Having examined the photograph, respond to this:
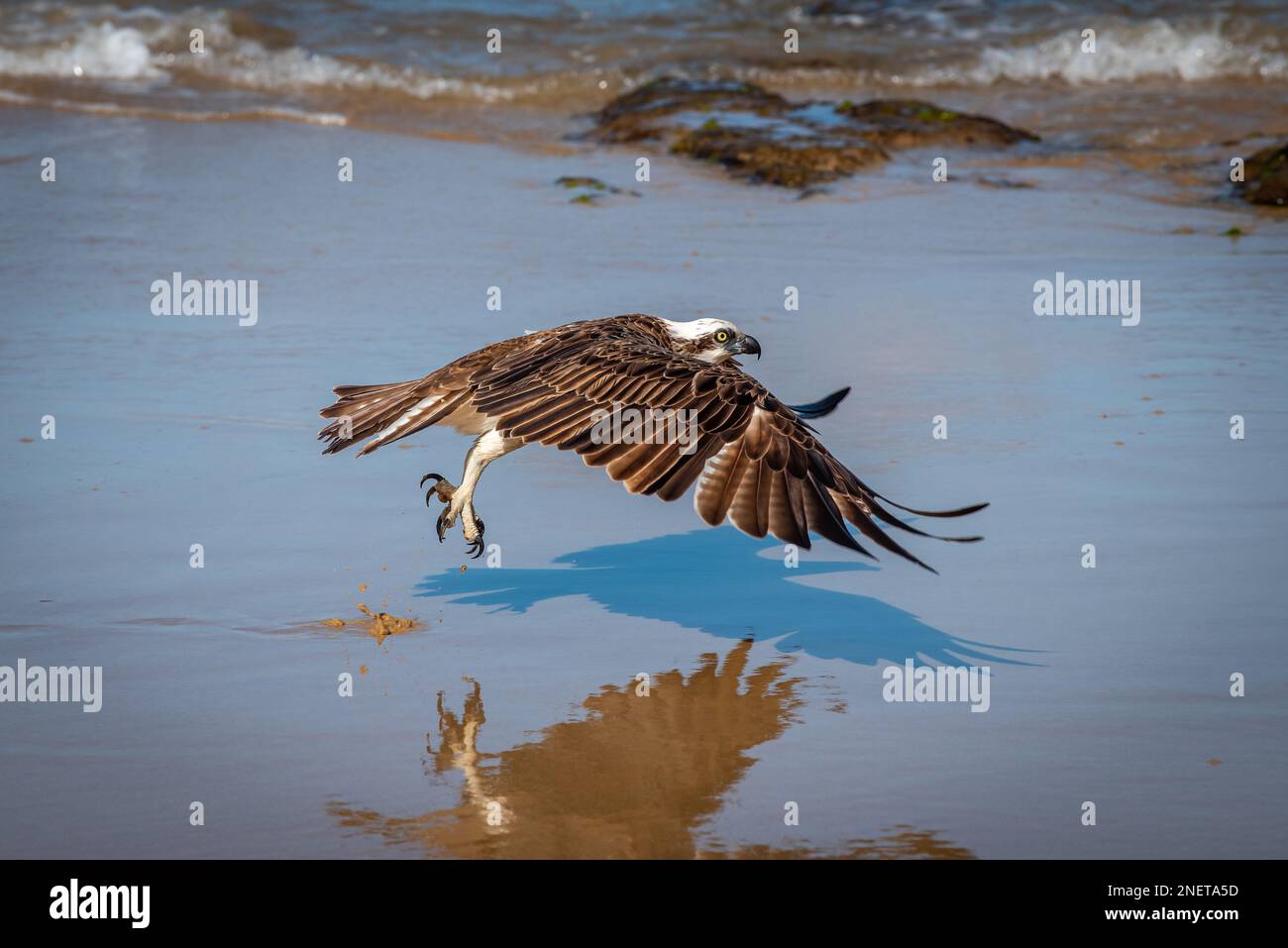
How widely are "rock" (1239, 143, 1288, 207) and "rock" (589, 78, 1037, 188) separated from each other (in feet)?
8.51

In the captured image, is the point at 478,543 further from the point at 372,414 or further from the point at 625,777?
the point at 625,777

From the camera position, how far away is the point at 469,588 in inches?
246

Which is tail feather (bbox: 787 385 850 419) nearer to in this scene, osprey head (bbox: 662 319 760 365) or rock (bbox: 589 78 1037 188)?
osprey head (bbox: 662 319 760 365)

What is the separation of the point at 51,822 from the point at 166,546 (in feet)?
7.63

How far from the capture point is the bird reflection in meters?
4.23

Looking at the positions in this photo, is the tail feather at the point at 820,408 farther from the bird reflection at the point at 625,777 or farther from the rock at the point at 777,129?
the rock at the point at 777,129

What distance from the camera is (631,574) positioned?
640 centimetres

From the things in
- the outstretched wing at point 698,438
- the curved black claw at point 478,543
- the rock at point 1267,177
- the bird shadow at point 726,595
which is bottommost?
the bird shadow at point 726,595

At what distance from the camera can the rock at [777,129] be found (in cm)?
1445

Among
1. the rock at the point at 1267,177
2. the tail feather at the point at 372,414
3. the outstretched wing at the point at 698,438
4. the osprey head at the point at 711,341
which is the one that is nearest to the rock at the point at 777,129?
the rock at the point at 1267,177

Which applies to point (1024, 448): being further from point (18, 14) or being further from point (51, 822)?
point (18, 14)

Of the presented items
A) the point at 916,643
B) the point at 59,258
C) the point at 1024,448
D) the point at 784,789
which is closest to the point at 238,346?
the point at 59,258

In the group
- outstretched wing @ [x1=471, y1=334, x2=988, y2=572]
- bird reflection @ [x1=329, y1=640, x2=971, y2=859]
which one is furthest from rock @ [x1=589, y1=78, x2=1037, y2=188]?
bird reflection @ [x1=329, y1=640, x2=971, y2=859]

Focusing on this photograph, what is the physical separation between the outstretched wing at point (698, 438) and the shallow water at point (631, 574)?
66 centimetres
